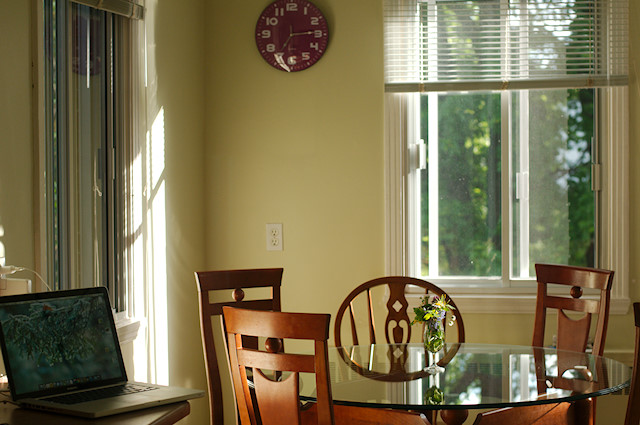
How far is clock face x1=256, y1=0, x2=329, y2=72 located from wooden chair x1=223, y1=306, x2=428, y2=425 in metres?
1.88

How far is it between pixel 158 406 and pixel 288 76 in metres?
2.15

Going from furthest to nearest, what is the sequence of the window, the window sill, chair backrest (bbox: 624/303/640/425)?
the window sill
the window
chair backrest (bbox: 624/303/640/425)

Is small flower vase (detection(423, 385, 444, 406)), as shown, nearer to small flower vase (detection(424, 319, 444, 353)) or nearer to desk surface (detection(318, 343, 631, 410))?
desk surface (detection(318, 343, 631, 410))

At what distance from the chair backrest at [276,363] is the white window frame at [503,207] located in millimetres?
1587

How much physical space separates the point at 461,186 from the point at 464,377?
4.66 feet

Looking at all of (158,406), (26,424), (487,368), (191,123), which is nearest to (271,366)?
(158,406)

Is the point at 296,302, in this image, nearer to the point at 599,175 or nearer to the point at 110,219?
the point at 110,219

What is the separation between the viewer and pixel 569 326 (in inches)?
105

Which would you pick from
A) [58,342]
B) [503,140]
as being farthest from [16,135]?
[503,140]

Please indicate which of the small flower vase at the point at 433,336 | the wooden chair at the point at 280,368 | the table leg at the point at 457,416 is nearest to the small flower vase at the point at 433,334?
the small flower vase at the point at 433,336

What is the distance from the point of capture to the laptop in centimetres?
156

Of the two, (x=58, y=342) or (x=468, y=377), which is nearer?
(x=58, y=342)

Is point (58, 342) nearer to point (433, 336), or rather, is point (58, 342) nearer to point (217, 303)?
point (217, 303)

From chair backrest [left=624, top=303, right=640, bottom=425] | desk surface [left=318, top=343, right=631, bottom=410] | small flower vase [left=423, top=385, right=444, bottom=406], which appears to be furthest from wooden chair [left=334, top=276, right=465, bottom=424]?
chair backrest [left=624, top=303, right=640, bottom=425]
